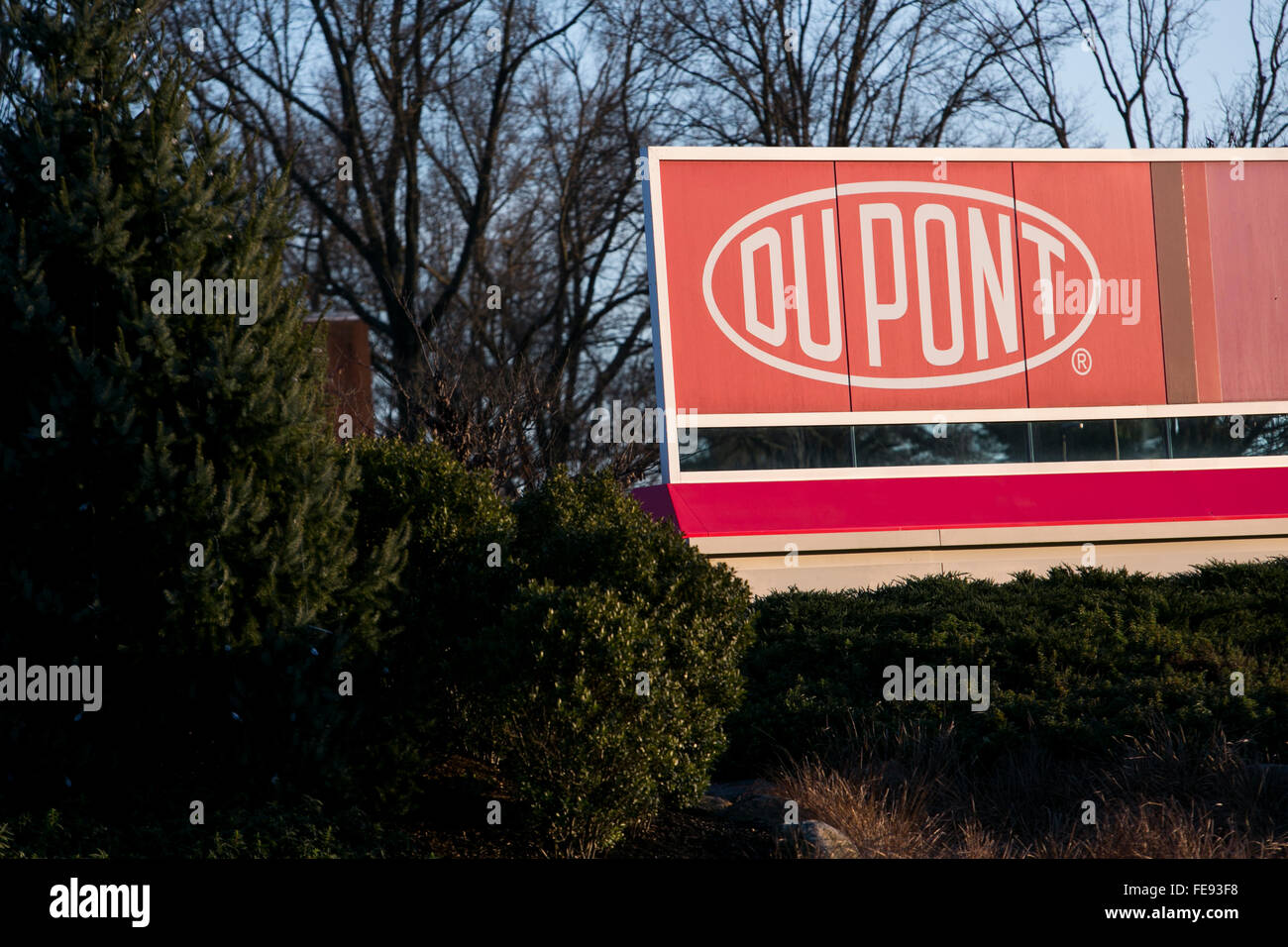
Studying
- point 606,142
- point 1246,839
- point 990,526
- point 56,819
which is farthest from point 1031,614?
point 606,142

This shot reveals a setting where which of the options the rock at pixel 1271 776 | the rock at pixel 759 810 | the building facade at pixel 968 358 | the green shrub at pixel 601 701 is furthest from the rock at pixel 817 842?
the building facade at pixel 968 358

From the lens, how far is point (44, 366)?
6117mm

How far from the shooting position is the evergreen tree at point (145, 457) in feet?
19.8

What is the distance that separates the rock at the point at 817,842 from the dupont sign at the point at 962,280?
218 inches

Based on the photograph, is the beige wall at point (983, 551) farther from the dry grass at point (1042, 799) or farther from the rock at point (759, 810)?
the rock at point (759, 810)

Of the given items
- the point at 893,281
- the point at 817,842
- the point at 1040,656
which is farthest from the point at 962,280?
the point at 817,842

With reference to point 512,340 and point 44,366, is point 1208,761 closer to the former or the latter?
point 44,366

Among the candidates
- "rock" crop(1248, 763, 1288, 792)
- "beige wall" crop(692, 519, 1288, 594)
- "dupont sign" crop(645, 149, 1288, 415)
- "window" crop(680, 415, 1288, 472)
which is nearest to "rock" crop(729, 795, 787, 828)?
"rock" crop(1248, 763, 1288, 792)

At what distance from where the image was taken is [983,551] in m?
11.4

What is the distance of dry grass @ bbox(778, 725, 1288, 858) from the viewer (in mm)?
5980

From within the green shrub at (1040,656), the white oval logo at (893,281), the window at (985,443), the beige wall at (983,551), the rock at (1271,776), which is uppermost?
the white oval logo at (893,281)

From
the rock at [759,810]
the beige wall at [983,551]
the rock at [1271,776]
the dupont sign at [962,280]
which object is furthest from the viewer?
the dupont sign at [962,280]

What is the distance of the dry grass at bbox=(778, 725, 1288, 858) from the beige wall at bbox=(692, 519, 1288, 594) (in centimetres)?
359

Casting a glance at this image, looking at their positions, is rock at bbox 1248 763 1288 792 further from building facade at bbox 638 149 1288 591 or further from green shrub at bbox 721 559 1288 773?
building facade at bbox 638 149 1288 591
